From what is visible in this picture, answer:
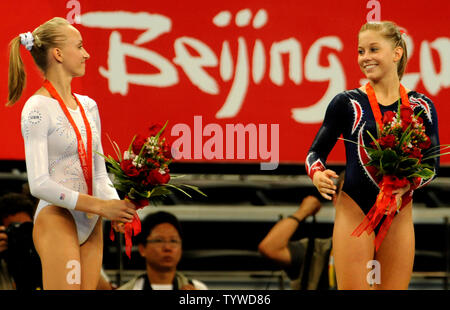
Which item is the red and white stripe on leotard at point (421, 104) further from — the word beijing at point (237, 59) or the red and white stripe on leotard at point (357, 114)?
the word beijing at point (237, 59)

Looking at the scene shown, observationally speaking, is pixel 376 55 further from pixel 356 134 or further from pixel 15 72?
pixel 15 72

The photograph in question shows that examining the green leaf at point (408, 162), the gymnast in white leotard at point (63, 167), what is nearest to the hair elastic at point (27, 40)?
the gymnast in white leotard at point (63, 167)

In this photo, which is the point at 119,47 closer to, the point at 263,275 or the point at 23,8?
the point at 23,8

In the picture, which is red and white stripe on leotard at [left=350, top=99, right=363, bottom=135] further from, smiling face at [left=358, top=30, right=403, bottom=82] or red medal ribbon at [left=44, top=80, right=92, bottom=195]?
red medal ribbon at [left=44, top=80, right=92, bottom=195]

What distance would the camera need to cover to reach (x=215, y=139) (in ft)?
15.2

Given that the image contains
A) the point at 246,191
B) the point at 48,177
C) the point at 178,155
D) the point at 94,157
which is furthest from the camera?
the point at 246,191

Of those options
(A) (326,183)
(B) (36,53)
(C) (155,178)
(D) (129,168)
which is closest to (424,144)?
(A) (326,183)

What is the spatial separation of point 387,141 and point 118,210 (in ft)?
3.98

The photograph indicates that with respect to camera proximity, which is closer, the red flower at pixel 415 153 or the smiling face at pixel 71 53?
the red flower at pixel 415 153

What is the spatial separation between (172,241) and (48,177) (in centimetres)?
155

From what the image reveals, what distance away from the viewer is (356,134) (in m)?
3.60

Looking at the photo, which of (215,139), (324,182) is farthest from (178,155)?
(324,182)

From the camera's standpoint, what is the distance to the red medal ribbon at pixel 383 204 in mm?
3443

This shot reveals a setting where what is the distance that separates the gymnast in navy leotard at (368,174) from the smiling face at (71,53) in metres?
1.16
